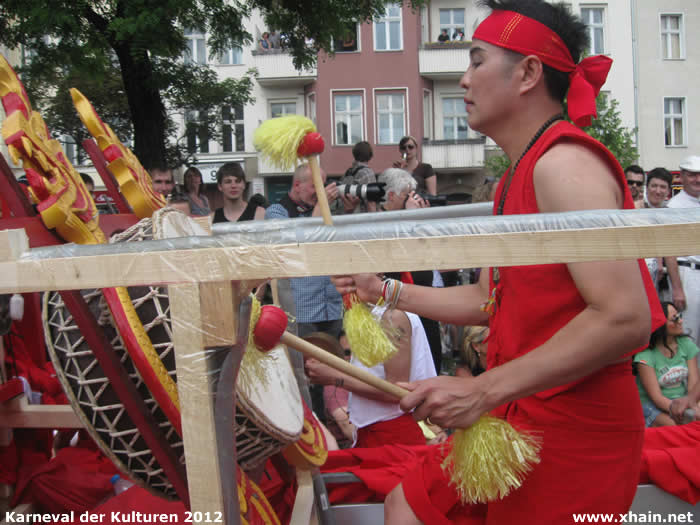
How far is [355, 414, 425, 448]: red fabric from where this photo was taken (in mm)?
2766

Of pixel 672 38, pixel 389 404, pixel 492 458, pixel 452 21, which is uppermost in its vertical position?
pixel 452 21

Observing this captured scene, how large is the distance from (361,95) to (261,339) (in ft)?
70.4

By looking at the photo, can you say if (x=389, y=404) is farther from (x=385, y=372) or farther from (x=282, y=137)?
(x=282, y=137)

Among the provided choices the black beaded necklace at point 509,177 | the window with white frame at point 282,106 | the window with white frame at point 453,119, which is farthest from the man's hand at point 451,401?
the window with white frame at point 453,119

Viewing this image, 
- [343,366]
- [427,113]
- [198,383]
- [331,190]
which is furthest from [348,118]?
[198,383]

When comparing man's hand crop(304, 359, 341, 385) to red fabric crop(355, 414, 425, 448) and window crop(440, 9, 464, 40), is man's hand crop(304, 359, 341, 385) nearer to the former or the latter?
red fabric crop(355, 414, 425, 448)

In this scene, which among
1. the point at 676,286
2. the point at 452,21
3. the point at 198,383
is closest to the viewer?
the point at 198,383

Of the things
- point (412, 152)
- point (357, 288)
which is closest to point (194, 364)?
point (357, 288)

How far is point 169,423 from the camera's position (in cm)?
142

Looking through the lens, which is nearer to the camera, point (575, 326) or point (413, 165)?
point (575, 326)

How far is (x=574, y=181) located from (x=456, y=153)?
20787mm

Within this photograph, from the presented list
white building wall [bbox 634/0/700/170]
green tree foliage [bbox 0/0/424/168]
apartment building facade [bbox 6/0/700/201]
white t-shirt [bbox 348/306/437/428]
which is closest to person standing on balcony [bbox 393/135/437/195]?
green tree foliage [bbox 0/0/424/168]

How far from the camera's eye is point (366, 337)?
1.98 m

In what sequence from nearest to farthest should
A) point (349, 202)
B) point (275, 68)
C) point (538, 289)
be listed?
point (538, 289), point (349, 202), point (275, 68)
